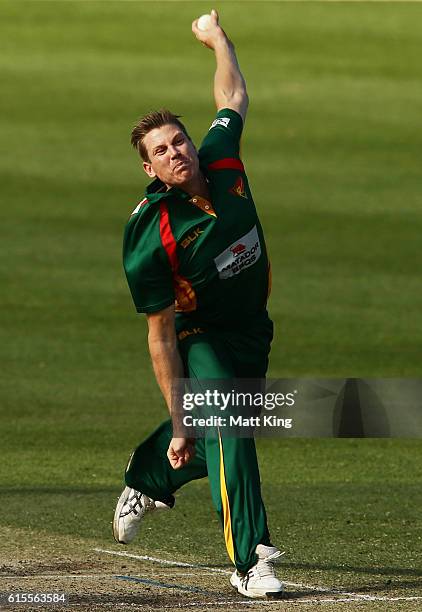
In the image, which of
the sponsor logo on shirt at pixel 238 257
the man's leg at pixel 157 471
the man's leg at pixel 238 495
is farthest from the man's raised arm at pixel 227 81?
the man's leg at pixel 238 495

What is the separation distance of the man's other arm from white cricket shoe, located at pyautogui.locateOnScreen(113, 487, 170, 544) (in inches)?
26.6

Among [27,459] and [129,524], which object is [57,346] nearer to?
[27,459]

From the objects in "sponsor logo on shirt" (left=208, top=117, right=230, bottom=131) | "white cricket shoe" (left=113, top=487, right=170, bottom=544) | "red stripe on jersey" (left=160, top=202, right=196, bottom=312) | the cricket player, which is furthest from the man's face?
"white cricket shoe" (left=113, top=487, right=170, bottom=544)

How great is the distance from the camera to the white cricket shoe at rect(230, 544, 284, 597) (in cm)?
675

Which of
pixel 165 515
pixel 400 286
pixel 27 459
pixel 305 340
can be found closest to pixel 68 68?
pixel 400 286

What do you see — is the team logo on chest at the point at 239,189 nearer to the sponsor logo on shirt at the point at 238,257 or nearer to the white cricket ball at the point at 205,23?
the sponsor logo on shirt at the point at 238,257

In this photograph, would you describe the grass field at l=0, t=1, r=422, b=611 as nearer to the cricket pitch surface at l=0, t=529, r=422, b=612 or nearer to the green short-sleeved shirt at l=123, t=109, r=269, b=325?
the cricket pitch surface at l=0, t=529, r=422, b=612

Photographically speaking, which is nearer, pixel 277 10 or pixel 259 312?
pixel 259 312

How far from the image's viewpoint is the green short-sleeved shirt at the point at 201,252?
6.88m

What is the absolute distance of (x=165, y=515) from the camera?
30.5ft

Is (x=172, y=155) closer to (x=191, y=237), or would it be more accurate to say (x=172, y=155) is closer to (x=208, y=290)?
(x=191, y=237)

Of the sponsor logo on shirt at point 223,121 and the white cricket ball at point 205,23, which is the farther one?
the white cricket ball at point 205,23

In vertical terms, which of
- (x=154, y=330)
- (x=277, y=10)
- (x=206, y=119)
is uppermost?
(x=277, y=10)

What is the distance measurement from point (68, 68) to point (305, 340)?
60.8 feet
